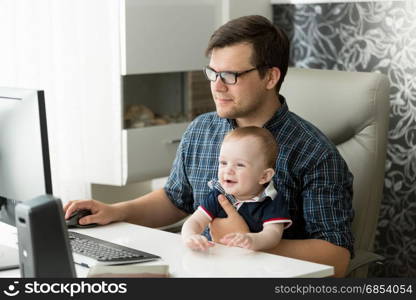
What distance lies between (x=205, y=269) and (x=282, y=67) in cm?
76

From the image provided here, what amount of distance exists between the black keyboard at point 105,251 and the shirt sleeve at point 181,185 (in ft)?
1.46

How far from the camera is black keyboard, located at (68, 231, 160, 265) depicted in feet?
5.77

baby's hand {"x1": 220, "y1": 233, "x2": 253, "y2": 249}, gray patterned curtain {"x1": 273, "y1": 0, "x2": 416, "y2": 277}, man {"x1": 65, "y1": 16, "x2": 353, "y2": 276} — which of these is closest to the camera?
baby's hand {"x1": 220, "y1": 233, "x2": 253, "y2": 249}

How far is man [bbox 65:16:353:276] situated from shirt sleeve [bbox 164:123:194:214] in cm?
6

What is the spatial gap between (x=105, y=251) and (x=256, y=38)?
73 centimetres

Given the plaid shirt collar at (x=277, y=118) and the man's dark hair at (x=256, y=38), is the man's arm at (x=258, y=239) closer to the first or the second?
the plaid shirt collar at (x=277, y=118)

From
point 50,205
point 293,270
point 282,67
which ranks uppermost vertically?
point 282,67

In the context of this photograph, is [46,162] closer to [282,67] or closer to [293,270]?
[293,270]

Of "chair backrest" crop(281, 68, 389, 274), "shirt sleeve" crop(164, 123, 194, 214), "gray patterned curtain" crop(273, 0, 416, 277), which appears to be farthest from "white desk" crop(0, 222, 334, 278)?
"gray patterned curtain" crop(273, 0, 416, 277)

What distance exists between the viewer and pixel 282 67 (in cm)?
224

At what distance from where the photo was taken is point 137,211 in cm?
229

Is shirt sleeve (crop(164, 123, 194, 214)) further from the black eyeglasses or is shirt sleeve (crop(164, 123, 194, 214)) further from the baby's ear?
the baby's ear

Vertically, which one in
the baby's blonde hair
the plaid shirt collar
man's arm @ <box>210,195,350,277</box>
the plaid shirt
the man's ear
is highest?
the man's ear

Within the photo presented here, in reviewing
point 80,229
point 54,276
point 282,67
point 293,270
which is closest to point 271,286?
point 293,270
